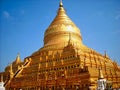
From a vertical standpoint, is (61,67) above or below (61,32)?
below

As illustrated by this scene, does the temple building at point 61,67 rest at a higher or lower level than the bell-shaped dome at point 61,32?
lower

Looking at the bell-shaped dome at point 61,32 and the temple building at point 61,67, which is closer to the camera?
the temple building at point 61,67

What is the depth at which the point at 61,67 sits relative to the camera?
28.5 meters

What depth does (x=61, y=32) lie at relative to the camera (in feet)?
120

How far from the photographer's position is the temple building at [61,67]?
81.0 feet

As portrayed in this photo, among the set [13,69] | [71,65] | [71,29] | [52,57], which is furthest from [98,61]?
[13,69]

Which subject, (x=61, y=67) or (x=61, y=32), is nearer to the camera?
(x=61, y=67)

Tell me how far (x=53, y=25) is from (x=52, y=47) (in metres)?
5.41

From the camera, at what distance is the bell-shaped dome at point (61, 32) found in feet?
117

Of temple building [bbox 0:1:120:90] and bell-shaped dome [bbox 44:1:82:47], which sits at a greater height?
bell-shaped dome [bbox 44:1:82:47]

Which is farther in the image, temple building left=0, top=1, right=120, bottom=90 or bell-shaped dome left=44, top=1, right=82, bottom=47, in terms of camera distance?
bell-shaped dome left=44, top=1, right=82, bottom=47

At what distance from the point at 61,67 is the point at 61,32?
946 centimetres

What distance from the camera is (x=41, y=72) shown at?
99.0ft

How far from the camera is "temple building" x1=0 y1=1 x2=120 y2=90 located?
81.0ft
